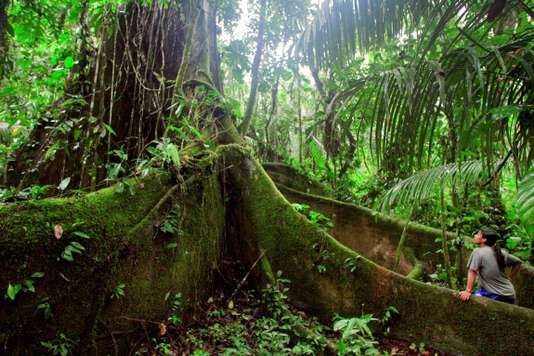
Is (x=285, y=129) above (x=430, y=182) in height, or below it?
above

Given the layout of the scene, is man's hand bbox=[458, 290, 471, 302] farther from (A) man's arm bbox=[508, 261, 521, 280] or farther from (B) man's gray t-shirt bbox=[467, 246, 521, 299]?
(A) man's arm bbox=[508, 261, 521, 280]

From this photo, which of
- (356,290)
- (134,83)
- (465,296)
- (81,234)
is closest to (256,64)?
(134,83)

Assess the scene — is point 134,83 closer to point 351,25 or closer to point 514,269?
point 351,25

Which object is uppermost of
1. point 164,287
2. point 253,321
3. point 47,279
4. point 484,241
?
point 484,241

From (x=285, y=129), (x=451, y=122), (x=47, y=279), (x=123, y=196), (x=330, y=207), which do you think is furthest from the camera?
(x=285, y=129)

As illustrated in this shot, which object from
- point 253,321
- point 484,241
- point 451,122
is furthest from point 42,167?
Answer: point 484,241

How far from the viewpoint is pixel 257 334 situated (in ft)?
11.0

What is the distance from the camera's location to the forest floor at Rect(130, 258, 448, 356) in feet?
9.99

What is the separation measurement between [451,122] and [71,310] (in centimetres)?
258

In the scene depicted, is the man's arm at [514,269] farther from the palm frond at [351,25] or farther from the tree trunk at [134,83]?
the tree trunk at [134,83]

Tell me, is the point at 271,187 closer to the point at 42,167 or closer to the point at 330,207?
the point at 330,207

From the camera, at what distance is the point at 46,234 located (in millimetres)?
2471

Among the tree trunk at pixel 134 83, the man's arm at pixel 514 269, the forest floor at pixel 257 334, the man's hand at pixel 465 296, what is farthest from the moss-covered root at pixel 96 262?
the man's arm at pixel 514 269

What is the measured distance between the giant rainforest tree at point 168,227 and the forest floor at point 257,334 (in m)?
0.14
